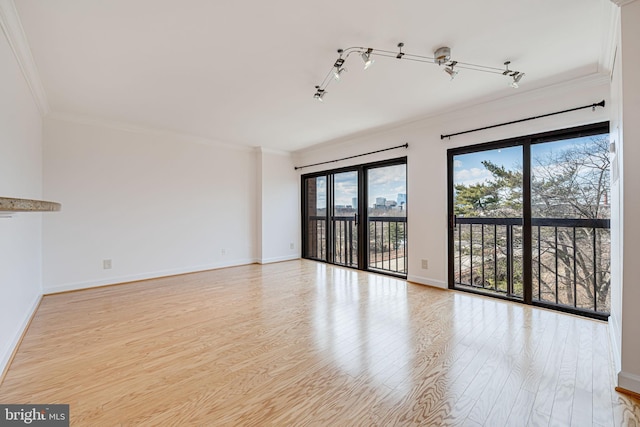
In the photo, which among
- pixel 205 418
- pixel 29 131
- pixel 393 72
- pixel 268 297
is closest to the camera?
pixel 205 418

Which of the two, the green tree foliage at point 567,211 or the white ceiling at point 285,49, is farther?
the green tree foliage at point 567,211

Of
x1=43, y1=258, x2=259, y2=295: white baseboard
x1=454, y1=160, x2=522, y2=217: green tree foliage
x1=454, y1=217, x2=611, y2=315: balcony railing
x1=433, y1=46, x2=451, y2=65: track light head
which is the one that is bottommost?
x1=43, y1=258, x2=259, y2=295: white baseboard

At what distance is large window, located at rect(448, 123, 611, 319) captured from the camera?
280 cm

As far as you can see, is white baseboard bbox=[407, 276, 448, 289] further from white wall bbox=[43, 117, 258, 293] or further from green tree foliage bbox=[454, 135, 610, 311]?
white wall bbox=[43, 117, 258, 293]

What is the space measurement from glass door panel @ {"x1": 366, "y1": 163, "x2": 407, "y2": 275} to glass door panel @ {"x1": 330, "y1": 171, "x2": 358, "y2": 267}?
34cm

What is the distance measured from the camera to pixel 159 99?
10.5 feet

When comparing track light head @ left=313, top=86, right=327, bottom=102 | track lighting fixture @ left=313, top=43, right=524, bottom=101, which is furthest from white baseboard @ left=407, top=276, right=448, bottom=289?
track light head @ left=313, top=86, right=327, bottom=102

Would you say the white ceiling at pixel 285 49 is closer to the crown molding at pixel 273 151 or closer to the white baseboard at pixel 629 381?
the crown molding at pixel 273 151

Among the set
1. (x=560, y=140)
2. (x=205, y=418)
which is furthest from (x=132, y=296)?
(x=560, y=140)

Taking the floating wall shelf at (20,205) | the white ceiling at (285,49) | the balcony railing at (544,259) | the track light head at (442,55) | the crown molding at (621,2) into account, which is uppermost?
the white ceiling at (285,49)

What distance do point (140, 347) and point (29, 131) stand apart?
250cm

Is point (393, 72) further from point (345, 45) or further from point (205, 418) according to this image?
point (205, 418)

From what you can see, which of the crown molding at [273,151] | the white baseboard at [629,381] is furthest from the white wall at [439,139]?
the white baseboard at [629,381]

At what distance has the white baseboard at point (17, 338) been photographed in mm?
1895
